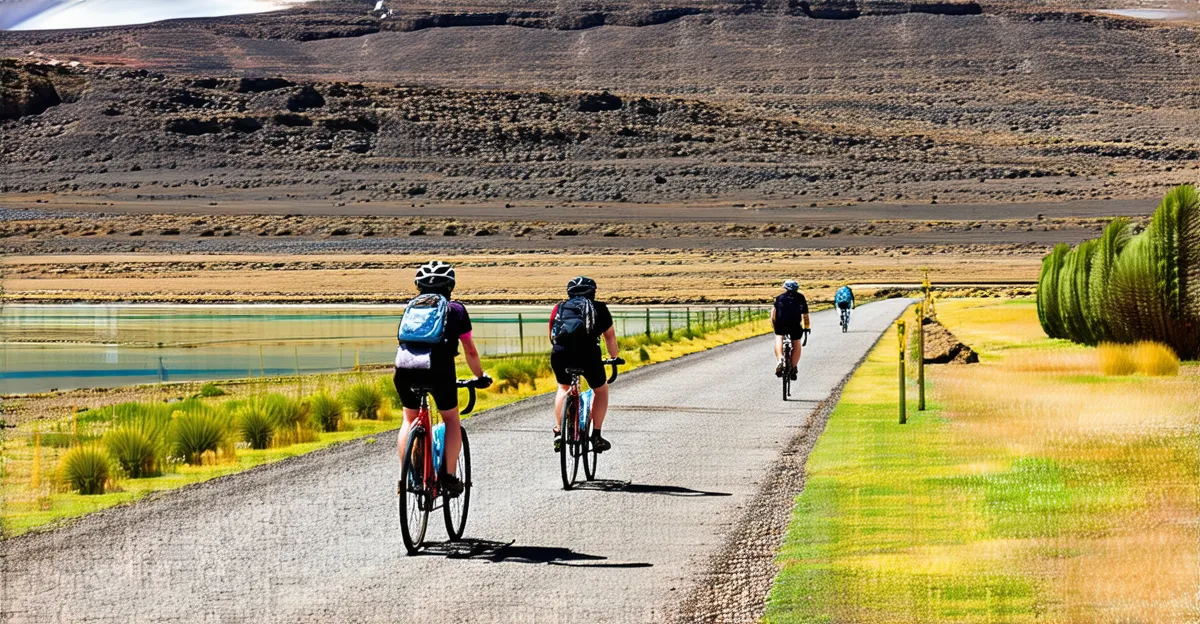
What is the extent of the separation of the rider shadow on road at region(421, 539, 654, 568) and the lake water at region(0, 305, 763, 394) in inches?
976

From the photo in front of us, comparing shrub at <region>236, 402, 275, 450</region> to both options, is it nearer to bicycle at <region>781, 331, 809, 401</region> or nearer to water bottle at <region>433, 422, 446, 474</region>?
bicycle at <region>781, 331, 809, 401</region>

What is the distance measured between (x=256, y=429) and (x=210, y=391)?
12.2m

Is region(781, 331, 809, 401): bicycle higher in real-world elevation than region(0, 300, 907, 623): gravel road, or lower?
lower

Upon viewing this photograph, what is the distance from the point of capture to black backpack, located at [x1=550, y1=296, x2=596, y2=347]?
1322 cm

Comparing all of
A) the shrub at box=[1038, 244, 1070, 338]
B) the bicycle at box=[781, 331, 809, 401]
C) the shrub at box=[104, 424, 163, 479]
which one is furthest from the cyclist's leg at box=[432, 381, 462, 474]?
the shrub at box=[1038, 244, 1070, 338]

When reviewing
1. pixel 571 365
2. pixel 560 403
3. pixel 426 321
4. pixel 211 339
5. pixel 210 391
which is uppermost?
pixel 426 321

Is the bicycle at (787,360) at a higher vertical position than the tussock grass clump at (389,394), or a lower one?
higher

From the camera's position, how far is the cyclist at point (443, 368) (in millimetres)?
10227

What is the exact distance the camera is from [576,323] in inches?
521

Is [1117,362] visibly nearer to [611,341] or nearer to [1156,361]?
[1156,361]

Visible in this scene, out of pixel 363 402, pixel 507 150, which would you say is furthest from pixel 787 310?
pixel 507 150

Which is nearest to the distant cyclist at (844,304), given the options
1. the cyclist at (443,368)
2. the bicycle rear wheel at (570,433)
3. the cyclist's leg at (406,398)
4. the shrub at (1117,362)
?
the shrub at (1117,362)

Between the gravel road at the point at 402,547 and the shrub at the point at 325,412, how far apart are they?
Answer: 3.76 metres

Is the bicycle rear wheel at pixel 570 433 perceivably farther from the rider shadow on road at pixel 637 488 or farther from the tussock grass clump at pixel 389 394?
the tussock grass clump at pixel 389 394
